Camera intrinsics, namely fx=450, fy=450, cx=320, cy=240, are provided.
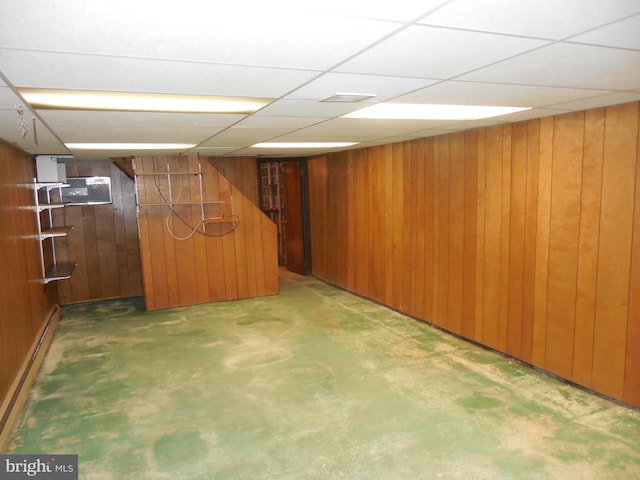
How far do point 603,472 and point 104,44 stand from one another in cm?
315

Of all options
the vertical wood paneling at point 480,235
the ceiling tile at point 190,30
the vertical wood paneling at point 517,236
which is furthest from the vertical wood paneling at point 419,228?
the ceiling tile at point 190,30

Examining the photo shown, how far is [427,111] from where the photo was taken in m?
3.06

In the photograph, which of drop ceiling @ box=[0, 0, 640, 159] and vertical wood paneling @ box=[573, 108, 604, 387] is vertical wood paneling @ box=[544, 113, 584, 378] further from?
drop ceiling @ box=[0, 0, 640, 159]

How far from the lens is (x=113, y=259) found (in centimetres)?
686

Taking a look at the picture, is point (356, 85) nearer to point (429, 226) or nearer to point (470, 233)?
point (470, 233)

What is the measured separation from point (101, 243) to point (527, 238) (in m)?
5.84

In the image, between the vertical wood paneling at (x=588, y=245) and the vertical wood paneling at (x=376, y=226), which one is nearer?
the vertical wood paneling at (x=588, y=245)

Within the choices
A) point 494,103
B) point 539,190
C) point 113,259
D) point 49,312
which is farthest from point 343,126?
point 113,259

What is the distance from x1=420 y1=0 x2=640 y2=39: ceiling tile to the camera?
1.26m

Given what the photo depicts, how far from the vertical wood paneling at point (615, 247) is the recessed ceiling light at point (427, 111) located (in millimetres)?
640

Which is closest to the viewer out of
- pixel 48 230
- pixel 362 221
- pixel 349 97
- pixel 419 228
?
pixel 349 97

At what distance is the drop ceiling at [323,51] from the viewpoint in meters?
1.26

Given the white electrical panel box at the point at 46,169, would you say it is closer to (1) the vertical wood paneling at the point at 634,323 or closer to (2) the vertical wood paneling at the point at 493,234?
(2) the vertical wood paneling at the point at 493,234

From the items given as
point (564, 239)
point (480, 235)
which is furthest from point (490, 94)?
point (480, 235)
